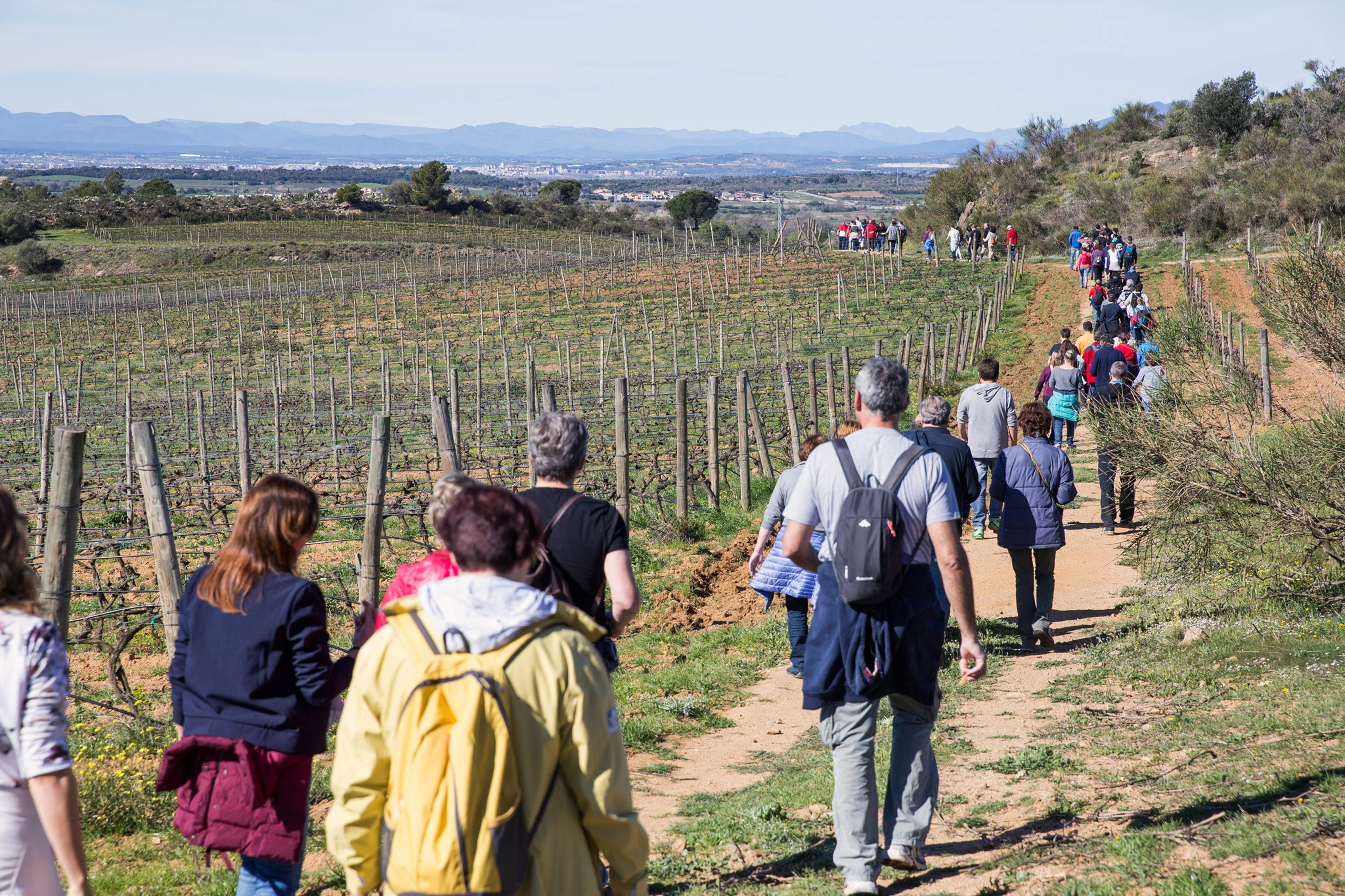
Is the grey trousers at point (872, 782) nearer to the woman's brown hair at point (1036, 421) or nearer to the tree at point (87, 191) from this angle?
the woman's brown hair at point (1036, 421)

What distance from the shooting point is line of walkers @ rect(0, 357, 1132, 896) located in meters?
2.19

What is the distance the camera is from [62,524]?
4.54 metres

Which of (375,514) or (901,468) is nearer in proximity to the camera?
(901,468)

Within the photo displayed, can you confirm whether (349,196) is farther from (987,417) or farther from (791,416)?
(987,417)

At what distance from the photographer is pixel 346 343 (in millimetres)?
38156

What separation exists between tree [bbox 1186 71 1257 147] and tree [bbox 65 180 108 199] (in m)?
78.8

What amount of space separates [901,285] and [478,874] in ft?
125

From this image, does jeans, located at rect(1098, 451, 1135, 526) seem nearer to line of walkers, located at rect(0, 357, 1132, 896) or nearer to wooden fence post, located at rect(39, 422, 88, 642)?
line of walkers, located at rect(0, 357, 1132, 896)

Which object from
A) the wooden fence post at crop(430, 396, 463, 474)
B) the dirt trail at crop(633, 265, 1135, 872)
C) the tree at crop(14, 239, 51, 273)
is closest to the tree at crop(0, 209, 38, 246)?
the tree at crop(14, 239, 51, 273)

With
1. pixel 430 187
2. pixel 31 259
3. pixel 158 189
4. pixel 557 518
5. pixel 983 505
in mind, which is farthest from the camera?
pixel 158 189

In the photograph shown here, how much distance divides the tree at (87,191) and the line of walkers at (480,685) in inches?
3874

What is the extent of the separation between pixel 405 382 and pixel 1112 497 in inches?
904

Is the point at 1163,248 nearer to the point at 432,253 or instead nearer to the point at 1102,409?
the point at 1102,409

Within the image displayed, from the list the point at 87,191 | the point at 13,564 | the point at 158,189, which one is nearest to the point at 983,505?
the point at 13,564
